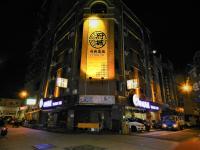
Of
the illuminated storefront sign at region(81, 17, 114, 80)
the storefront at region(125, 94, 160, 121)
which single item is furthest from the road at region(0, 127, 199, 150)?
the illuminated storefront sign at region(81, 17, 114, 80)

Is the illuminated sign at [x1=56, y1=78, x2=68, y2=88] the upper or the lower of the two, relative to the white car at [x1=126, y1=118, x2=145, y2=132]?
upper

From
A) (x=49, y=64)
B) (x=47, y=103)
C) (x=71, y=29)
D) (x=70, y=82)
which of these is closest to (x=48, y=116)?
(x=47, y=103)

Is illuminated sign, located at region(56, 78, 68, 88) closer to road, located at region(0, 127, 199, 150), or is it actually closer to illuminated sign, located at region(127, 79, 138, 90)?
illuminated sign, located at region(127, 79, 138, 90)

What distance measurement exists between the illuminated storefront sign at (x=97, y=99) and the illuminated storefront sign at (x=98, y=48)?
10.9ft

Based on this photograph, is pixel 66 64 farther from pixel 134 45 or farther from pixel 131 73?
pixel 134 45

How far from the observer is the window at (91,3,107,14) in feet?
101

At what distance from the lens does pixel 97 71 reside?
1033 inches

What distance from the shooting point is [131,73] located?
107 feet

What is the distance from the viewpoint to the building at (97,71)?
2509 cm

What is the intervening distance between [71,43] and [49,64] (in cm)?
1150

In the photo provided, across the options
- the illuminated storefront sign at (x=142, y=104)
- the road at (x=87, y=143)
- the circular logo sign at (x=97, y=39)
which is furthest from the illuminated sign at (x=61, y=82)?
the road at (x=87, y=143)

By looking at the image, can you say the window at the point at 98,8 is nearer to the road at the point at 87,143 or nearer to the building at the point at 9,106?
the road at the point at 87,143

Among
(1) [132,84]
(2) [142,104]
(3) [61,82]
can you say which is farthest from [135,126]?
(3) [61,82]

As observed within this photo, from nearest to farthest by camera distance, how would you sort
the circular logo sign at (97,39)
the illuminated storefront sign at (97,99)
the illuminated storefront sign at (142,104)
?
the illuminated storefront sign at (97,99) → the illuminated storefront sign at (142,104) → the circular logo sign at (97,39)
